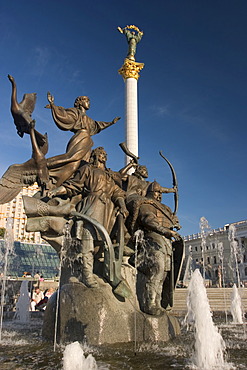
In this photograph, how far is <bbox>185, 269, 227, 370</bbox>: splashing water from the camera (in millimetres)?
4043

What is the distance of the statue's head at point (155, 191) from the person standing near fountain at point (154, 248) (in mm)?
123

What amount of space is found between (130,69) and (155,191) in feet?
106

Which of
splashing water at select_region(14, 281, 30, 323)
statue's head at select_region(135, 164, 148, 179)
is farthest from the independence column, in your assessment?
statue's head at select_region(135, 164, 148, 179)

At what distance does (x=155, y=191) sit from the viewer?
6.97 meters

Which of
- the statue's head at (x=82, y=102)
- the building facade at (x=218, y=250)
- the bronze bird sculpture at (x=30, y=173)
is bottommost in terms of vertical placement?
the bronze bird sculpture at (x=30, y=173)

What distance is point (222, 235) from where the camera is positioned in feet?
223

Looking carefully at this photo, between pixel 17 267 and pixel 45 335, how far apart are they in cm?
4374

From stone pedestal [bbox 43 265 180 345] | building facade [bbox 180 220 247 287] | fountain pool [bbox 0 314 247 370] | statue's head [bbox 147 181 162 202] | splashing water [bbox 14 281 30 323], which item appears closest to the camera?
fountain pool [bbox 0 314 247 370]

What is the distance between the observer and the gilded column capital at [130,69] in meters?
36.8

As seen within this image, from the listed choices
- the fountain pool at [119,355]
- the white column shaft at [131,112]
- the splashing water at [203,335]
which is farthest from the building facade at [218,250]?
the fountain pool at [119,355]

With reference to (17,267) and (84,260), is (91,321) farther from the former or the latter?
(17,267)

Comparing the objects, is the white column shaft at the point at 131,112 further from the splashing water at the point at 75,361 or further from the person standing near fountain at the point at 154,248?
the splashing water at the point at 75,361

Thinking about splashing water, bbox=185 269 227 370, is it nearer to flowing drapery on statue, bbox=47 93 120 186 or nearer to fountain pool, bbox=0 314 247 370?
fountain pool, bbox=0 314 247 370

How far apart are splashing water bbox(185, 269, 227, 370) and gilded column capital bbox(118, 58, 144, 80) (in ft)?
111
